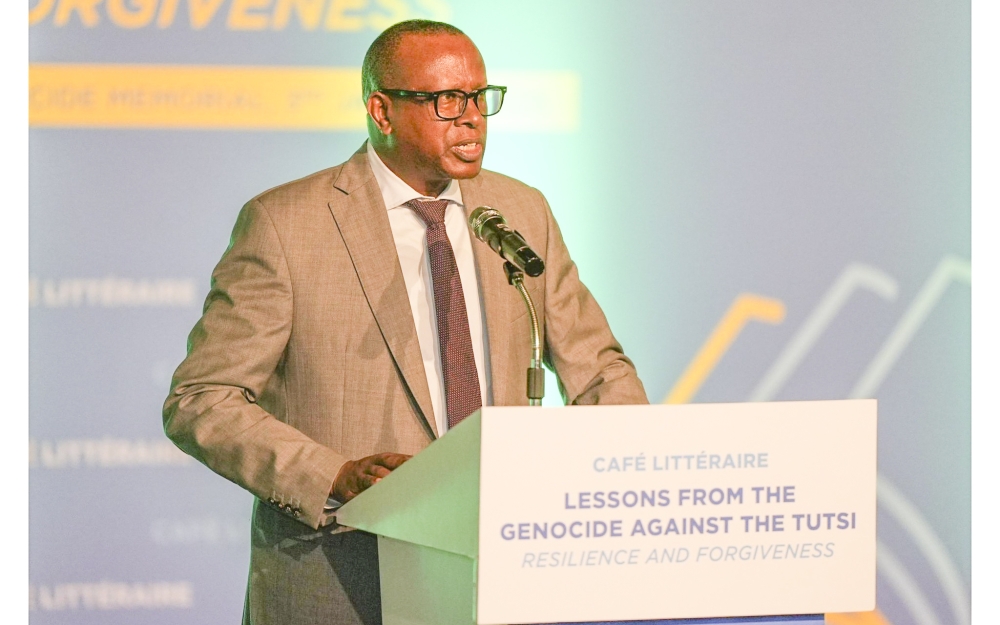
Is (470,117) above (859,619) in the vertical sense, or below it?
above

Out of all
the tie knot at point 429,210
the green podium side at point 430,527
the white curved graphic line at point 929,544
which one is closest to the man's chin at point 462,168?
the tie knot at point 429,210

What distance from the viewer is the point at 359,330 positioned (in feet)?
8.06

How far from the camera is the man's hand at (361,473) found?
6.79 ft

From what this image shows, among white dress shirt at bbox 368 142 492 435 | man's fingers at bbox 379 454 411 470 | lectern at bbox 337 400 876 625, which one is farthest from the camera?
white dress shirt at bbox 368 142 492 435

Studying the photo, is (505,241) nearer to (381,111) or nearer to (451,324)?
(451,324)

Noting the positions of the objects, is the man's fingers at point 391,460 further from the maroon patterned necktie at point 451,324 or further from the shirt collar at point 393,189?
the shirt collar at point 393,189

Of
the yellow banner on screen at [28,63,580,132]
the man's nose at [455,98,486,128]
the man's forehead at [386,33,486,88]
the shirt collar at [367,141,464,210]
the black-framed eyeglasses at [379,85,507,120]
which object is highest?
the yellow banner on screen at [28,63,580,132]

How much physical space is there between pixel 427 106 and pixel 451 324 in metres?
0.46

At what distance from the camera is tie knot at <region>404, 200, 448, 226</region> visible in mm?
2568

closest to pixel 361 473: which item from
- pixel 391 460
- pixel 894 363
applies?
pixel 391 460

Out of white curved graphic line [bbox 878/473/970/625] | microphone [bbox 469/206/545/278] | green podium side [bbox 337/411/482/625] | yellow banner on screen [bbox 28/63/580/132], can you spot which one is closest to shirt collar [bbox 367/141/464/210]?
microphone [bbox 469/206/545/278]

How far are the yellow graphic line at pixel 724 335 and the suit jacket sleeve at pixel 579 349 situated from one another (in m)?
1.35

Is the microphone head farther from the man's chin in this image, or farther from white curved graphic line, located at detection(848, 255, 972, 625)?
white curved graphic line, located at detection(848, 255, 972, 625)

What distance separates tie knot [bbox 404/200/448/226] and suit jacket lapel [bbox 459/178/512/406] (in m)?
0.09
